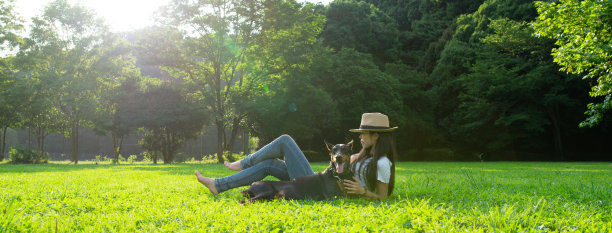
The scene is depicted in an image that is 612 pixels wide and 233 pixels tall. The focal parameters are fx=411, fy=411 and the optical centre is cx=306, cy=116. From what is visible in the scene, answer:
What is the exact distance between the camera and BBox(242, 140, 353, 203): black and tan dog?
5.08 m

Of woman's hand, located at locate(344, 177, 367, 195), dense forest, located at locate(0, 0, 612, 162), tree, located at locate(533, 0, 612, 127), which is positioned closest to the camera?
woman's hand, located at locate(344, 177, 367, 195)

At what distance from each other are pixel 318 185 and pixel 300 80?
23.2 m

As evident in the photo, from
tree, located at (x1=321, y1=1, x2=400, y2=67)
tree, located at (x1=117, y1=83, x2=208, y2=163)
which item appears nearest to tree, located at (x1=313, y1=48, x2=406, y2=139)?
tree, located at (x1=321, y1=1, x2=400, y2=67)

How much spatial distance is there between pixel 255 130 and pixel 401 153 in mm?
13801

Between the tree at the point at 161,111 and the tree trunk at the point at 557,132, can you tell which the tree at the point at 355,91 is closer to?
the tree at the point at 161,111

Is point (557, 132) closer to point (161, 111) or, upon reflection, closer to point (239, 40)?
point (239, 40)

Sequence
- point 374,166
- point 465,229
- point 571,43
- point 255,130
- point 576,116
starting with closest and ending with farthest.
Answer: point 465,229 → point 374,166 → point 571,43 → point 255,130 → point 576,116

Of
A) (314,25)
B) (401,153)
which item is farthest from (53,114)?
(401,153)

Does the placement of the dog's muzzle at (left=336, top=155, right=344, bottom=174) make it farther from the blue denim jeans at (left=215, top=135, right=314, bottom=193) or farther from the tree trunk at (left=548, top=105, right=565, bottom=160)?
the tree trunk at (left=548, top=105, right=565, bottom=160)

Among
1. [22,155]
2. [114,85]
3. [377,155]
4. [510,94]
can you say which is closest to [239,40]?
[114,85]

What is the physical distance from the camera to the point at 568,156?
36.6 meters

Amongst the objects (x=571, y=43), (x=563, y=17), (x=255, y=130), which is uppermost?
(x=563, y=17)

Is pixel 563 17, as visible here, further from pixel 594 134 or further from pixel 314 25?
pixel 594 134

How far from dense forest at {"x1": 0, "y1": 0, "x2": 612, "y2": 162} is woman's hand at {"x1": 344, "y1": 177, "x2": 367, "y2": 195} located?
21.4 m
